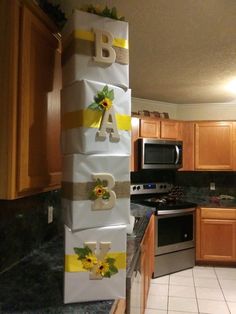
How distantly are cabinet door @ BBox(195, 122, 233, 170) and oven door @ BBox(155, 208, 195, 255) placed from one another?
727 millimetres

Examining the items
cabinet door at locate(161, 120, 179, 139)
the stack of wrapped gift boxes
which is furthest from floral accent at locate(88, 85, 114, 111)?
cabinet door at locate(161, 120, 179, 139)

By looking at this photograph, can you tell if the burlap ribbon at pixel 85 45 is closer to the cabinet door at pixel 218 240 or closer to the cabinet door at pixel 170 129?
the cabinet door at pixel 170 129

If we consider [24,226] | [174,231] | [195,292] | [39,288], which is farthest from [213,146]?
[39,288]

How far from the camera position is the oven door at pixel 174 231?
11.2 ft

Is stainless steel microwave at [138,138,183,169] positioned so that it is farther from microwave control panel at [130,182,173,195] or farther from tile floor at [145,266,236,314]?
tile floor at [145,266,236,314]

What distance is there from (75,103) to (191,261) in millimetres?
3213

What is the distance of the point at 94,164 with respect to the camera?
1.18m

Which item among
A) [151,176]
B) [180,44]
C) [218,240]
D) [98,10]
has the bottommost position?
[218,240]

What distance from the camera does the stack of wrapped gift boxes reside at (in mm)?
1155

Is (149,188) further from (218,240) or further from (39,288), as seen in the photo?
(39,288)

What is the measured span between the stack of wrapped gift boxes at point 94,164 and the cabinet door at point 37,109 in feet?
0.43

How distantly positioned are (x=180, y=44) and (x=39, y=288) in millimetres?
2018

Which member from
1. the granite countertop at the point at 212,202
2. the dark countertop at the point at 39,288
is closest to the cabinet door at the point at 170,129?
the granite countertop at the point at 212,202

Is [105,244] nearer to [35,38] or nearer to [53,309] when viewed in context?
[53,309]
